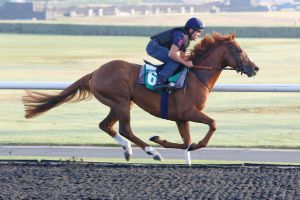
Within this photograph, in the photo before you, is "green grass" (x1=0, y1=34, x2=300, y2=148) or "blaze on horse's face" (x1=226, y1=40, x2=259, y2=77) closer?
"blaze on horse's face" (x1=226, y1=40, x2=259, y2=77)

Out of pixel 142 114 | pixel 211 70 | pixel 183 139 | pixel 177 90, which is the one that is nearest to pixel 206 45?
pixel 211 70

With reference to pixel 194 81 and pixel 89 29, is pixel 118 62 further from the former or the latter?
pixel 89 29

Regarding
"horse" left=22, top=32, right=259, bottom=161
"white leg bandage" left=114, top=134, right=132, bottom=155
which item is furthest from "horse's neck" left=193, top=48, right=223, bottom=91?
"white leg bandage" left=114, top=134, right=132, bottom=155

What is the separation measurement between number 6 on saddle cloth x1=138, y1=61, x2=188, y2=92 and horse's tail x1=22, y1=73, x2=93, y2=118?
2.68 feet

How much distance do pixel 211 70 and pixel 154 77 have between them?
67 cm

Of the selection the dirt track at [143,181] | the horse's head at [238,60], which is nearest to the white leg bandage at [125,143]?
the dirt track at [143,181]

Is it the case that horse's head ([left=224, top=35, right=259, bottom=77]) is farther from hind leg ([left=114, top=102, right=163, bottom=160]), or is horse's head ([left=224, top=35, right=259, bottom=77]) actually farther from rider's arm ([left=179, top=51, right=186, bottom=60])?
hind leg ([left=114, top=102, right=163, bottom=160])

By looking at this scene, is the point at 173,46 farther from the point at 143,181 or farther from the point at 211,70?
the point at 143,181

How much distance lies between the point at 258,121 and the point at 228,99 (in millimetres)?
3925

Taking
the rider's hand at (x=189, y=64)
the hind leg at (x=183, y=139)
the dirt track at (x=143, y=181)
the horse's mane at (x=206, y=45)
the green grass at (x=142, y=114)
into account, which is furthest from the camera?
the green grass at (x=142, y=114)

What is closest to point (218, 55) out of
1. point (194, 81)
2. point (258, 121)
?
point (194, 81)

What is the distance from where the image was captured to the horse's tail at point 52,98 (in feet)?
34.5

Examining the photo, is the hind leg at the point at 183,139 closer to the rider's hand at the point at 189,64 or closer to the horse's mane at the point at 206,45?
the rider's hand at the point at 189,64

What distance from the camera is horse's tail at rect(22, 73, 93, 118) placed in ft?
34.5
